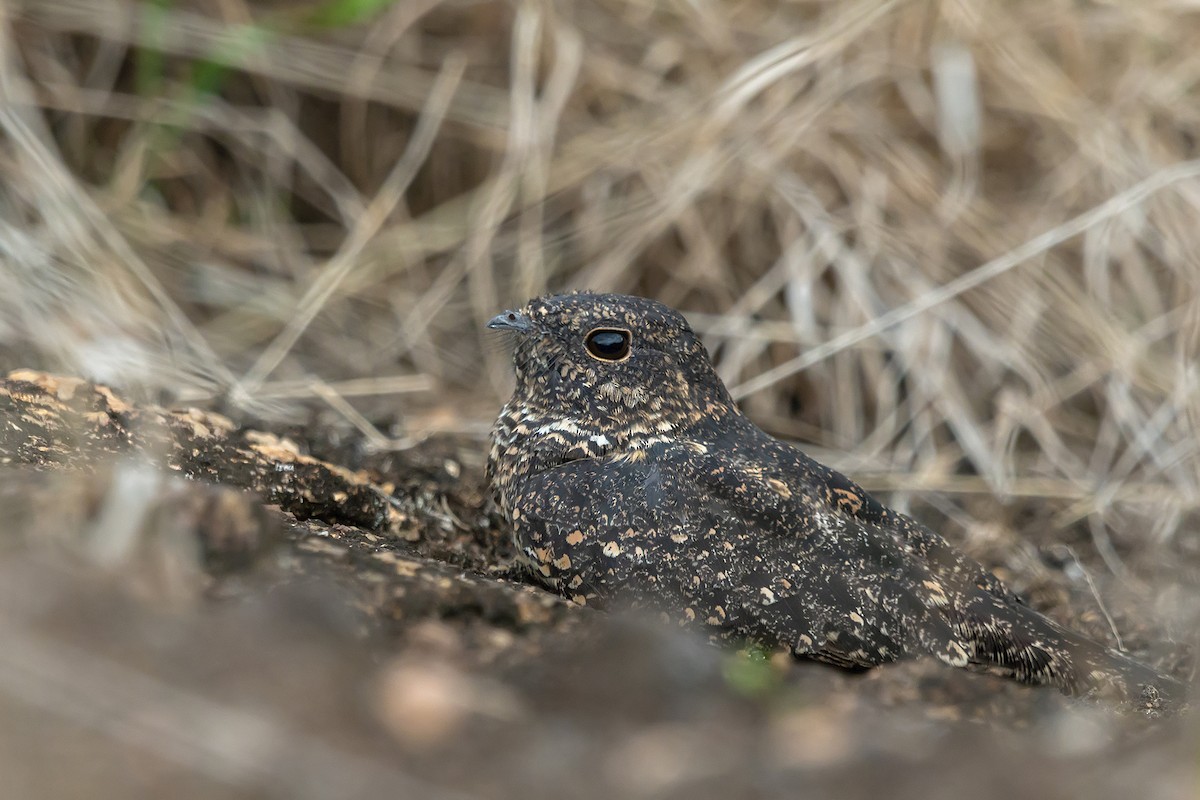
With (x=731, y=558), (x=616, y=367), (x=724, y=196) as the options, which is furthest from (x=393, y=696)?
(x=724, y=196)

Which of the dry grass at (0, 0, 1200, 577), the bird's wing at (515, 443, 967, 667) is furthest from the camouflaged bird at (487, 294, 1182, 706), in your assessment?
the dry grass at (0, 0, 1200, 577)

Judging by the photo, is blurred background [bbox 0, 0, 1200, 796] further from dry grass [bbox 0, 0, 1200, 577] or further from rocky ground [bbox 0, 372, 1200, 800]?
rocky ground [bbox 0, 372, 1200, 800]

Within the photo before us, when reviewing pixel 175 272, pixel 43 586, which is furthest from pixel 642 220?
pixel 43 586

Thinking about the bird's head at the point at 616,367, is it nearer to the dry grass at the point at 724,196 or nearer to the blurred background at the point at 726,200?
the blurred background at the point at 726,200

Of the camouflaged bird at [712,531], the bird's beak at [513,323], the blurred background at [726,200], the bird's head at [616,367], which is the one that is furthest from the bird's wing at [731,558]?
the blurred background at [726,200]

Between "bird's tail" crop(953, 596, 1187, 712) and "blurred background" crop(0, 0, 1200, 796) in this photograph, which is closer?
"bird's tail" crop(953, 596, 1187, 712)

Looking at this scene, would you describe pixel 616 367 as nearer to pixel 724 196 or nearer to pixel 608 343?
pixel 608 343
